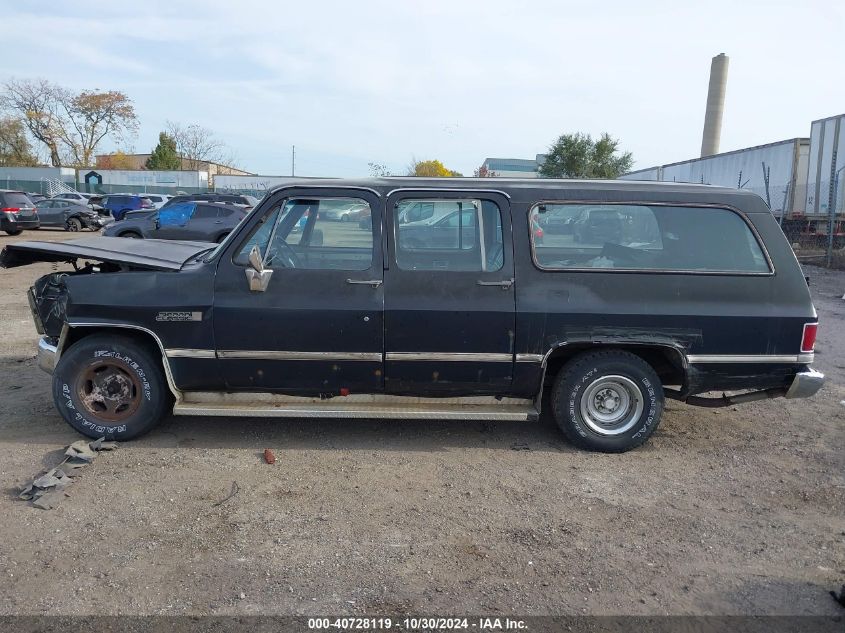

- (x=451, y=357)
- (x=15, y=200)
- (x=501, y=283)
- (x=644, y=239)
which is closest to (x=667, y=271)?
(x=644, y=239)

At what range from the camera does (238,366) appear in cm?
471

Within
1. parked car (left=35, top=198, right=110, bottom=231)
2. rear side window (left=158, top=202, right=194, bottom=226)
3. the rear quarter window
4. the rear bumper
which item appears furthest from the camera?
parked car (left=35, top=198, right=110, bottom=231)

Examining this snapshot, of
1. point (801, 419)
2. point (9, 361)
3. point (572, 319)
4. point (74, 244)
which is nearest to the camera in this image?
point (572, 319)

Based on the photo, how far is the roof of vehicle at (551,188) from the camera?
4.72 metres

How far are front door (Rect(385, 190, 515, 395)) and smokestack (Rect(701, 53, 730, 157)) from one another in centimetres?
5729

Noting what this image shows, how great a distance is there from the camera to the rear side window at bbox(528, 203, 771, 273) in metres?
4.69

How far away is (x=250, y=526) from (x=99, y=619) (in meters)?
0.94

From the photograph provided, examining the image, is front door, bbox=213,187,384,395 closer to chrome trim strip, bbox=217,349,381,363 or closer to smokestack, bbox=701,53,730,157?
chrome trim strip, bbox=217,349,381,363

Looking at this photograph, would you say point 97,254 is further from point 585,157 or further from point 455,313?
point 585,157

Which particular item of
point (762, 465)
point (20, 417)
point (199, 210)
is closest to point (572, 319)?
point (762, 465)

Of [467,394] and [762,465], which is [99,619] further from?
[762,465]

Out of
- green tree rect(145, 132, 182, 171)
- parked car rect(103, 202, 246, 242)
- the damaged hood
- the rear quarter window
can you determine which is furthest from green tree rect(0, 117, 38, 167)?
the damaged hood

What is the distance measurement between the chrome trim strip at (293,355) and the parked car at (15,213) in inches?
920

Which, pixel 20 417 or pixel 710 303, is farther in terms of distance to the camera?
pixel 20 417
